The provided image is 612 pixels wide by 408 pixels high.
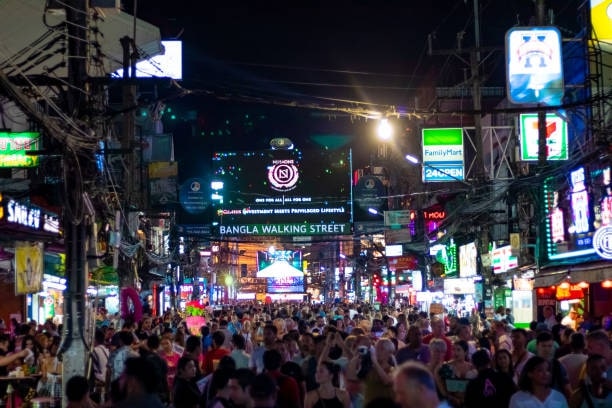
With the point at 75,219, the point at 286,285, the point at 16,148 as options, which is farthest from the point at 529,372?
the point at 286,285

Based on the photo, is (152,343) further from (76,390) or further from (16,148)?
(16,148)

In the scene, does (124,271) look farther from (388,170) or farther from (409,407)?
(388,170)

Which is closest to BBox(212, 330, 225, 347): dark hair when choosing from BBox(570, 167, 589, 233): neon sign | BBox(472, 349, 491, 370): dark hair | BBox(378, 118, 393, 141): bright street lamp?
BBox(472, 349, 491, 370): dark hair

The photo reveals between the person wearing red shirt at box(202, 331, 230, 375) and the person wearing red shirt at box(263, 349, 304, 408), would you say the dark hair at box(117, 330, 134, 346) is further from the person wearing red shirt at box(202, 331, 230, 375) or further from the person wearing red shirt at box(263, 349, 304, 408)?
the person wearing red shirt at box(263, 349, 304, 408)

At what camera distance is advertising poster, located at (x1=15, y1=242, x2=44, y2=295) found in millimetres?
17703

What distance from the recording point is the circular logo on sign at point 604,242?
A: 18.6 m

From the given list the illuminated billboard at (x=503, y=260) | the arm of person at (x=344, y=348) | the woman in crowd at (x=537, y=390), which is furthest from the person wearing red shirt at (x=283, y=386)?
the illuminated billboard at (x=503, y=260)

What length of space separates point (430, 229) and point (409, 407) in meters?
47.8

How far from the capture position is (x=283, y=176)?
98.0 feet

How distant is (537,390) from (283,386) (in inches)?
109

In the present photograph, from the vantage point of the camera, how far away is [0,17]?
835 inches

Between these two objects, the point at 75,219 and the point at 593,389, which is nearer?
the point at 593,389

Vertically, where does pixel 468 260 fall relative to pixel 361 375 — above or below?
above

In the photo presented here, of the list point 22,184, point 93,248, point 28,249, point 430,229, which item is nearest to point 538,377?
point 93,248
